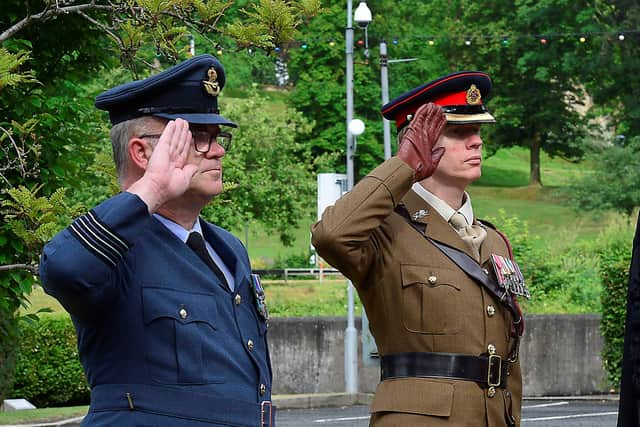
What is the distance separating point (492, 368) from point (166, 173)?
2.13m

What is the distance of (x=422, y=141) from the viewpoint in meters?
5.06

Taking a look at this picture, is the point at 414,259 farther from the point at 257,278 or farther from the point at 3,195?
the point at 3,195

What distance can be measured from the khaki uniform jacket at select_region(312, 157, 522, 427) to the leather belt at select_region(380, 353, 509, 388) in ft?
0.08

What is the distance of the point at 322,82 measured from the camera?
57406 millimetres

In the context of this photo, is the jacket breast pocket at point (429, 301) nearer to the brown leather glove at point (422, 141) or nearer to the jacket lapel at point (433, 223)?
the jacket lapel at point (433, 223)

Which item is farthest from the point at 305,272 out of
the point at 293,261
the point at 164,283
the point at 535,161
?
the point at 164,283

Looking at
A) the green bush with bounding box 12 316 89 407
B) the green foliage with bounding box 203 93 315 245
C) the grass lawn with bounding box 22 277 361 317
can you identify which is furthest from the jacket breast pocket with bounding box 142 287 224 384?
the green foliage with bounding box 203 93 315 245

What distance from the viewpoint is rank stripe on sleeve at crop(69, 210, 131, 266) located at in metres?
3.48

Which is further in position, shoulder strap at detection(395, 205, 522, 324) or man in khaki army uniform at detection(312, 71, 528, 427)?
shoulder strap at detection(395, 205, 522, 324)

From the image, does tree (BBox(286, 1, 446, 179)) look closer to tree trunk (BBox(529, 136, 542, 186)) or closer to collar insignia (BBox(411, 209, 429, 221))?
tree trunk (BBox(529, 136, 542, 186))

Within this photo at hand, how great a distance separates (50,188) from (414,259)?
4998mm

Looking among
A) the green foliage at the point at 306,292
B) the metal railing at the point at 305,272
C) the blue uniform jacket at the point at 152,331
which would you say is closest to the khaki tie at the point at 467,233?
the blue uniform jacket at the point at 152,331

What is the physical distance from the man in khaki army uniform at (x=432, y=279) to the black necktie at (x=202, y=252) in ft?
3.14

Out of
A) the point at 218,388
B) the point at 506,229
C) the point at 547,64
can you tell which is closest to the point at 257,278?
the point at 218,388
